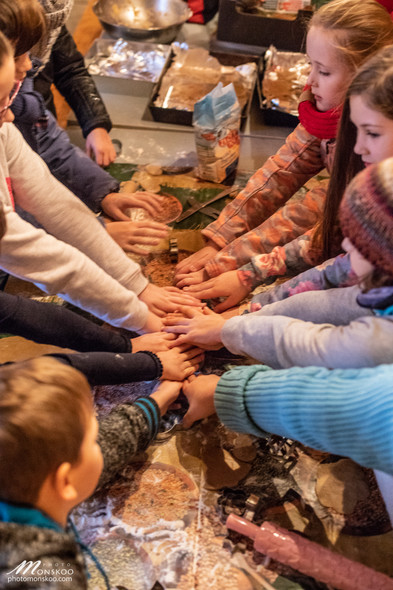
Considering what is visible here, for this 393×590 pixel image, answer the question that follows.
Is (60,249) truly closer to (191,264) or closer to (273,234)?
(191,264)

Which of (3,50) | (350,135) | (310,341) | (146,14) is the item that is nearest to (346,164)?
(350,135)

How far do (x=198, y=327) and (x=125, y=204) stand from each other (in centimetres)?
47

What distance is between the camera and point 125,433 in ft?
2.81

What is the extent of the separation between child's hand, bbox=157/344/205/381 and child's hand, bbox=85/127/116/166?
725 mm

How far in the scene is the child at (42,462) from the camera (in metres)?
0.54

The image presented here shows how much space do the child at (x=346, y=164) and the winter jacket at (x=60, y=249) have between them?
189 millimetres

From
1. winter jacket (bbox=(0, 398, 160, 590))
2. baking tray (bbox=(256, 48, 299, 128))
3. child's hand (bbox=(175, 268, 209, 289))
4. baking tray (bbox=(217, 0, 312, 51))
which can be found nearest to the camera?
winter jacket (bbox=(0, 398, 160, 590))

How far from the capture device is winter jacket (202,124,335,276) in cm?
121

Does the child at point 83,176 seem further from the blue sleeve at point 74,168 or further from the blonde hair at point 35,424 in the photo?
the blonde hair at point 35,424

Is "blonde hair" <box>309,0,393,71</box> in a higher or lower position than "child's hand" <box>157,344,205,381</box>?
higher

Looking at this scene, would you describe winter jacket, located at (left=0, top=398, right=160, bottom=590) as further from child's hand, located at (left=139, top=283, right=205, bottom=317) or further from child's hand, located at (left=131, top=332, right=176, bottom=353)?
child's hand, located at (left=139, top=283, right=205, bottom=317)

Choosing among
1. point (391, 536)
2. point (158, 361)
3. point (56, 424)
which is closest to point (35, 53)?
point (158, 361)

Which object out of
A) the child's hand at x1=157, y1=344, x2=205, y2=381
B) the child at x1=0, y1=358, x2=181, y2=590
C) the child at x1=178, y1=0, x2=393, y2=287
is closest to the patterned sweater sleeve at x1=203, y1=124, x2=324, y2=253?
the child at x1=178, y1=0, x2=393, y2=287

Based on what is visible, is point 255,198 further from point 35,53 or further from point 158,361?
point 35,53
